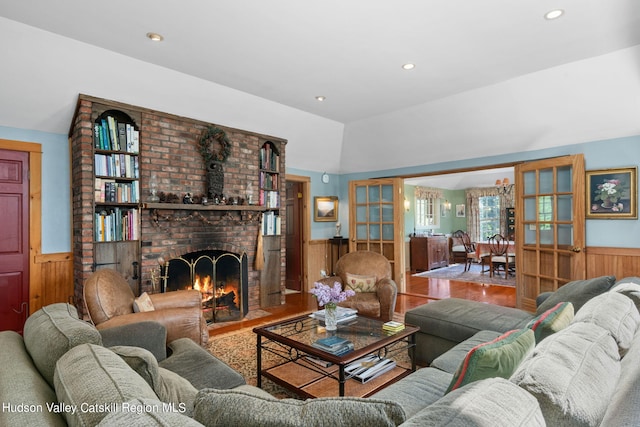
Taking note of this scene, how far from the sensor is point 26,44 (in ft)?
9.39

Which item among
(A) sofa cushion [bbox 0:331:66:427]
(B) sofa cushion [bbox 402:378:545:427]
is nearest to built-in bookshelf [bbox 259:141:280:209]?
(A) sofa cushion [bbox 0:331:66:427]

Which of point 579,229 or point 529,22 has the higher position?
point 529,22

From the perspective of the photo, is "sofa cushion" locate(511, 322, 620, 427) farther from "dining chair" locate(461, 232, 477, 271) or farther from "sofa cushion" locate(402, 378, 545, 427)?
"dining chair" locate(461, 232, 477, 271)

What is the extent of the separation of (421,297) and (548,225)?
214 centimetres

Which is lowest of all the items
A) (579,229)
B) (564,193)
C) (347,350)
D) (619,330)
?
(347,350)

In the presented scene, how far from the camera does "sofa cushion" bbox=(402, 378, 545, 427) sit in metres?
0.73

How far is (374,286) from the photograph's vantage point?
402 cm

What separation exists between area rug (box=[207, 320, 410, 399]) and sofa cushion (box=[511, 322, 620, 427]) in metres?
1.78

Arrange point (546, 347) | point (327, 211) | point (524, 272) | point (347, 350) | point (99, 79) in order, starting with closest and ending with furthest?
point (546, 347) → point (347, 350) → point (99, 79) → point (524, 272) → point (327, 211)

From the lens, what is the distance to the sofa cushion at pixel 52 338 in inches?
47.1

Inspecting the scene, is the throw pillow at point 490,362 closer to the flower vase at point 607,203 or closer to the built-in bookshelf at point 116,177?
the built-in bookshelf at point 116,177

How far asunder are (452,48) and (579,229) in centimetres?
269

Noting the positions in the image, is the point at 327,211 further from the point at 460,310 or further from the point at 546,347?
the point at 546,347

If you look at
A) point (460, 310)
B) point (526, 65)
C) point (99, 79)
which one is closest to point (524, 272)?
point (460, 310)
